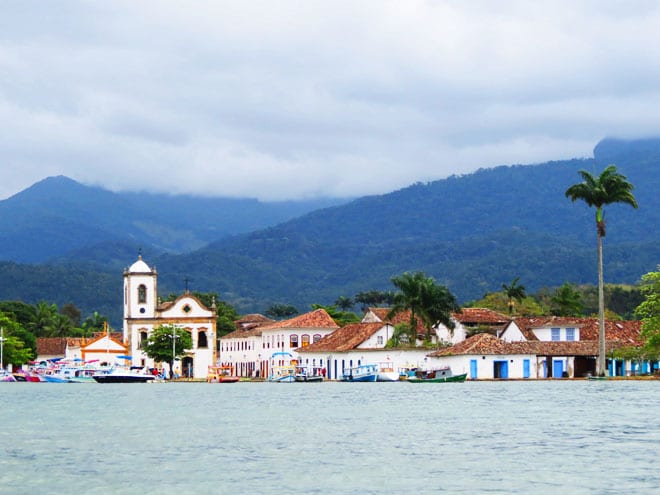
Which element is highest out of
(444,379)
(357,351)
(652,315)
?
(652,315)

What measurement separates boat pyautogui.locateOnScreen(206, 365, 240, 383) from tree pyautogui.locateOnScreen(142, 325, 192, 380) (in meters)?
4.23

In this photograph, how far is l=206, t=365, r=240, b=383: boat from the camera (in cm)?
12681

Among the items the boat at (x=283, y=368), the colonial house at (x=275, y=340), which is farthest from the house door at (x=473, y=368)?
the colonial house at (x=275, y=340)

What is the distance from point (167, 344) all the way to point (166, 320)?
1092cm

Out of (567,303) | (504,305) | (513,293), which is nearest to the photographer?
(513,293)

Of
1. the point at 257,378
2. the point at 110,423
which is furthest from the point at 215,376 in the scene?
the point at 110,423

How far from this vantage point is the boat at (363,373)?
371 feet

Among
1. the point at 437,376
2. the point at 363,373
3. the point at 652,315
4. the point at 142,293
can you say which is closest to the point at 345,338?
the point at 363,373

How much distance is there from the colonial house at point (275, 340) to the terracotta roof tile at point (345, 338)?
4.68 meters

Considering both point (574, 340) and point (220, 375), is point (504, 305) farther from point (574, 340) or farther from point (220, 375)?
point (574, 340)

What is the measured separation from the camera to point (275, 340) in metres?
142

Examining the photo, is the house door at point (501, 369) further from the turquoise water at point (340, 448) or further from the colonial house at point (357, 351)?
the turquoise water at point (340, 448)

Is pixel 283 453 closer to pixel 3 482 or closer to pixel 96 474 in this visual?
pixel 96 474

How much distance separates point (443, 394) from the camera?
7612 centimetres
